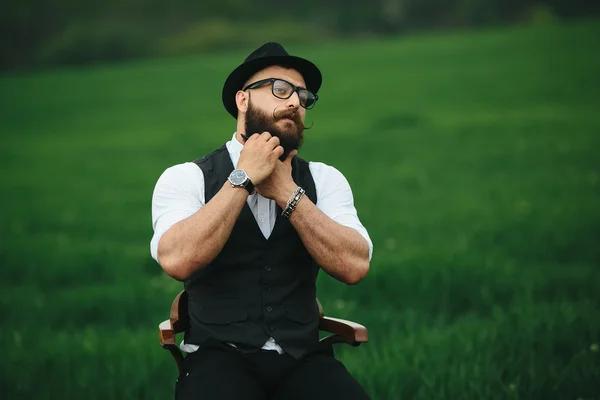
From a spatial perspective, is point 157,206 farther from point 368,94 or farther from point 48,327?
point 368,94

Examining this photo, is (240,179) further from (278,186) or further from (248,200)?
(248,200)

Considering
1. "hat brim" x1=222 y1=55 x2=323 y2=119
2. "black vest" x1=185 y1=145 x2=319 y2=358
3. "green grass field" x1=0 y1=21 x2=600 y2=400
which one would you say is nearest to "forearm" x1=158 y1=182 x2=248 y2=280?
"black vest" x1=185 y1=145 x2=319 y2=358

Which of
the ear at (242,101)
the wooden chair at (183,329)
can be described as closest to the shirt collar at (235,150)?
the ear at (242,101)

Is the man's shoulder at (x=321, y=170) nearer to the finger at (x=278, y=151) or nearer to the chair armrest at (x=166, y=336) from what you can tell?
the finger at (x=278, y=151)

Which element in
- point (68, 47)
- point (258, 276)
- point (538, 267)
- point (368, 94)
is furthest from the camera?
point (68, 47)

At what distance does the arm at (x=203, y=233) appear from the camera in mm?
3773

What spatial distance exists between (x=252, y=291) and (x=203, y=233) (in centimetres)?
43

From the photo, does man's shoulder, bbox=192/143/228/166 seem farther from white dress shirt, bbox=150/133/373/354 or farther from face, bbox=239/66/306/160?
face, bbox=239/66/306/160

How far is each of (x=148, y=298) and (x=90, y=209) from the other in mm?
5872

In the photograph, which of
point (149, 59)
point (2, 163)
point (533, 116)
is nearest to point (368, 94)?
point (533, 116)

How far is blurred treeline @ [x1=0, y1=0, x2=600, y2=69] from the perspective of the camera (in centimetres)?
3866

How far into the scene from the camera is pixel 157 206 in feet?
13.3

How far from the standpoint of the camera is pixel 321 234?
12.7 feet

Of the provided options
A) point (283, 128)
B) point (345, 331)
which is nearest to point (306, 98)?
point (283, 128)
